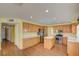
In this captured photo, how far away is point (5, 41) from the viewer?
217 centimetres

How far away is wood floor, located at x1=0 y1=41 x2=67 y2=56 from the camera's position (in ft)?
7.04

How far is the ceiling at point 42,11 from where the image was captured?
2099 millimetres

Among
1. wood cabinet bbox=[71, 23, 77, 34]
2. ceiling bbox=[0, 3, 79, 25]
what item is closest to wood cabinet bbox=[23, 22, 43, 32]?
ceiling bbox=[0, 3, 79, 25]

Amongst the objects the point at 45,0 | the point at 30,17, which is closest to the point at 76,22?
the point at 45,0

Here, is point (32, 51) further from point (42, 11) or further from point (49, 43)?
point (42, 11)

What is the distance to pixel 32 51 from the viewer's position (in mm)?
2207

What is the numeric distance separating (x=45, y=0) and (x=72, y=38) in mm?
869

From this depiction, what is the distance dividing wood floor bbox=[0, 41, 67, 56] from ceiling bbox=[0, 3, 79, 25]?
1.63 feet

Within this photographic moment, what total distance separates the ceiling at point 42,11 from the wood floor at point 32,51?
0.50m

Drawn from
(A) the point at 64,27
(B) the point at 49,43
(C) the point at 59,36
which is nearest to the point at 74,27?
(A) the point at 64,27

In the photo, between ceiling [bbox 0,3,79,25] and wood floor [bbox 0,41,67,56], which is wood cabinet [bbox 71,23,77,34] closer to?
ceiling [bbox 0,3,79,25]

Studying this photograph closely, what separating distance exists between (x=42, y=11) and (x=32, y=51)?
77cm

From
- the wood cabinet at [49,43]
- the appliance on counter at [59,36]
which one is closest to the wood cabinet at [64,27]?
the appliance on counter at [59,36]

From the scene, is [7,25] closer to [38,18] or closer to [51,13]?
[38,18]
